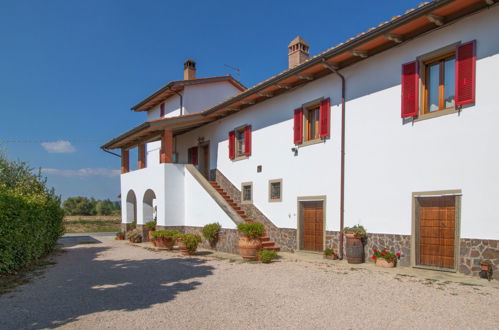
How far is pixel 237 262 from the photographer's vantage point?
35.6ft

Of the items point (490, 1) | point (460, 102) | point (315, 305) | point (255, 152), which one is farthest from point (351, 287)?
point (255, 152)

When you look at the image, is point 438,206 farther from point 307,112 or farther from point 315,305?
point 307,112

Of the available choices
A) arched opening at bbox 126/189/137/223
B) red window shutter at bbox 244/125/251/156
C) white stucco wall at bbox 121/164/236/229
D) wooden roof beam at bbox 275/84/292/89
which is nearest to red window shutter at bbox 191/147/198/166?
white stucco wall at bbox 121/164/236/229

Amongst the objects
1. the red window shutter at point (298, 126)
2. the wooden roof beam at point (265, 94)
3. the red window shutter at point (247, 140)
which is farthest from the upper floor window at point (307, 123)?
the red window shutter at point (247, 140)

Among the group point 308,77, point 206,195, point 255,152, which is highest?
point 308,77

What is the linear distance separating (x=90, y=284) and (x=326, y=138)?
7840 mm

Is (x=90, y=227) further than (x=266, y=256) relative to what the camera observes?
Yes

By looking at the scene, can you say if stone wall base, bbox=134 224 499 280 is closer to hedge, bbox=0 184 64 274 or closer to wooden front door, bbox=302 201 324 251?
wooden front door, bbox=302 201 324 251

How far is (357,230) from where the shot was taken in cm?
1037

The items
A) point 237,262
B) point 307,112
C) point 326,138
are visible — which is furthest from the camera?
point 307,112

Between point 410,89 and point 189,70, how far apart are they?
56.5ft

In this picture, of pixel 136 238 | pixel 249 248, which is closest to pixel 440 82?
pixel 249 248

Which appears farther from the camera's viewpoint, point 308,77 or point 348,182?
point 308,77

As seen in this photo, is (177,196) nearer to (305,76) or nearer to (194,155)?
(194,155)
